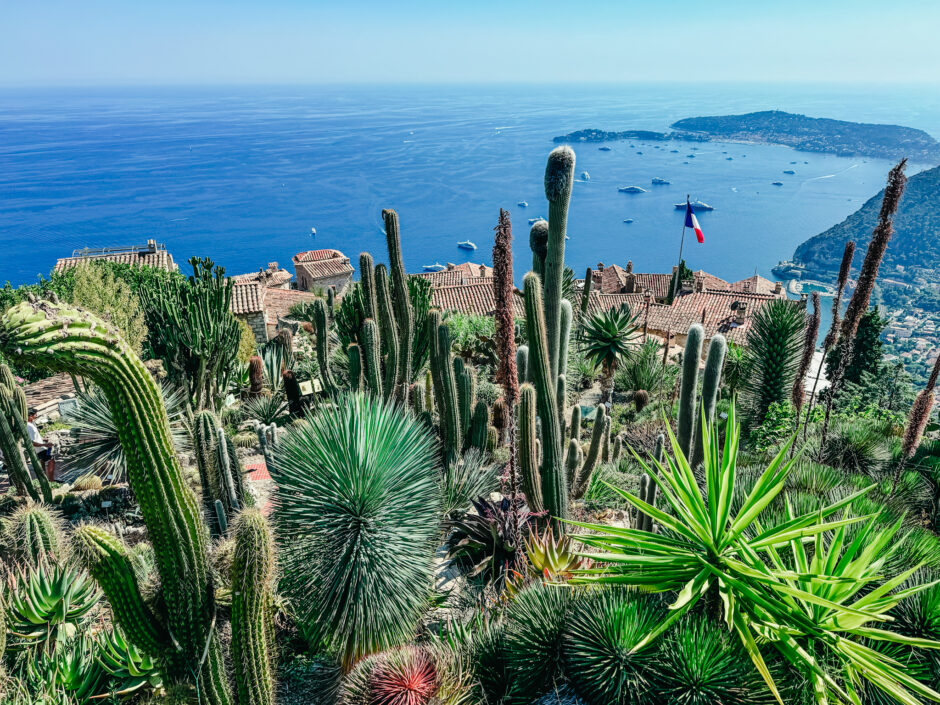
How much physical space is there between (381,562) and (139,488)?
241cm

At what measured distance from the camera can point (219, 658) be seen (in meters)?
4.84

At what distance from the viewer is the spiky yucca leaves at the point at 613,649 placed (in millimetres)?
4227

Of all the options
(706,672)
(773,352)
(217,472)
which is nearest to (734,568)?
(706,672)

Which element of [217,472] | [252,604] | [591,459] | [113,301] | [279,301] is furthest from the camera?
[279,301]

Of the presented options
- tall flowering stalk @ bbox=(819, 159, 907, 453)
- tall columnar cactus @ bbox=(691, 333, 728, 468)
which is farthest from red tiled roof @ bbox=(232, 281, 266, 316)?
tall flowering stalk @ bbox=(819, 159, 907, 453)

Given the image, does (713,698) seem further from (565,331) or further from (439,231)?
(439,231)

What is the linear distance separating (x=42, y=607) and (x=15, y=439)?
6157 mm

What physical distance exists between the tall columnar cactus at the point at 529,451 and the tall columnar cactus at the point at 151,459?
3452 mm

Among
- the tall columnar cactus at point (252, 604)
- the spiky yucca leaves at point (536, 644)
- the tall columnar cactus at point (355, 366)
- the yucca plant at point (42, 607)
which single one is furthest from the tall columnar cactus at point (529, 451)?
the yucca plant at point (42, 607)

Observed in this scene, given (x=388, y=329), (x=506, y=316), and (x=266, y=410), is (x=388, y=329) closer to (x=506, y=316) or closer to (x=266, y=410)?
(x=506, y=316)

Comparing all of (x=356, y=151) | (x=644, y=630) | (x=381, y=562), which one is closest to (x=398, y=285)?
(x=381, y=562)

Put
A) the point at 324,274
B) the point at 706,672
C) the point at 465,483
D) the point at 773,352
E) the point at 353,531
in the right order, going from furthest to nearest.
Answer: the point at 324,274
the point at 773,352
the point at 465,483
the point at 353,531
the point at 706,672

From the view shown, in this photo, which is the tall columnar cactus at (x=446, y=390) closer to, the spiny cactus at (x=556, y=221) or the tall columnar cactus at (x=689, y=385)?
the spiny cactus at (x=556, y=221)

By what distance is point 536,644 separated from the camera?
491 centimetres
